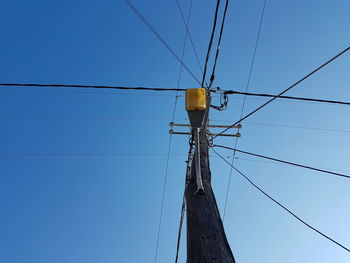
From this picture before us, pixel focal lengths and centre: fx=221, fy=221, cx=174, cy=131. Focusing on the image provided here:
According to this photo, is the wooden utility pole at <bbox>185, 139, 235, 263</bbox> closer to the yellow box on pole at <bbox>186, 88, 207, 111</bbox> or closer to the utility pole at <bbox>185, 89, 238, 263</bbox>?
the utility pole at <bbox>185, 89, 238, 263</bbox>

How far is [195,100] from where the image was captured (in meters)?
2.36

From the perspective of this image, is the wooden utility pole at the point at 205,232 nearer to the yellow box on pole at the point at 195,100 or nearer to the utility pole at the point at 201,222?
the utility pole at the point at 201,222

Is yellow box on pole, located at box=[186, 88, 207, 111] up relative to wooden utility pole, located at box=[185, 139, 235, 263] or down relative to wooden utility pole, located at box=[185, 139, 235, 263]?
up

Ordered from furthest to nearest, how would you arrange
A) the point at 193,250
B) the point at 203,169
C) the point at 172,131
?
the point at 172,131
the point at 203,169
the point at 193,250

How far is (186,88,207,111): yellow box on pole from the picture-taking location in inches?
92.3

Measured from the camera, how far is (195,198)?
99.2 inches

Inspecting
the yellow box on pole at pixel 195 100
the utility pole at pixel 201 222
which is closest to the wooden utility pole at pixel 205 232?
the utility pole at pixel 201 222

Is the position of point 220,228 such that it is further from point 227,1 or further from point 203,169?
point 227,1

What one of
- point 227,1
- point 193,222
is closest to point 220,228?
point 193,222

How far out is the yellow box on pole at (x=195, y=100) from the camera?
92.3 inches

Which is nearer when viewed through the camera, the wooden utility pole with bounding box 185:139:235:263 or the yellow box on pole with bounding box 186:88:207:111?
the wooden utility pole with bounding box 185:139:235:263

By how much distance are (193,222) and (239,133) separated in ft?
15.5

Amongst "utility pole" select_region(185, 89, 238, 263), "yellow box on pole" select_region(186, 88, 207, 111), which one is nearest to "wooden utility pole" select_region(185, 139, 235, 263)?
"utility pole" select_region(185, 89, 238, 263)

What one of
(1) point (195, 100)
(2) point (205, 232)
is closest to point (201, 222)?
(2) point (205, 232)
